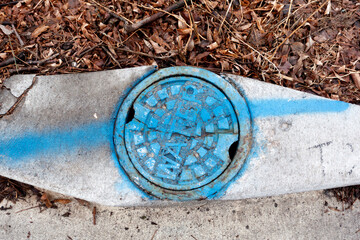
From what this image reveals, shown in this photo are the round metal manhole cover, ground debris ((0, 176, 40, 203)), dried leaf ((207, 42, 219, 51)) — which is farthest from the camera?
ground debris ((0, 176, 40, 203))

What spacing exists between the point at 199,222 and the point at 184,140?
749 mm

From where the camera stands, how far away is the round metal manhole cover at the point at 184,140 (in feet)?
6.59

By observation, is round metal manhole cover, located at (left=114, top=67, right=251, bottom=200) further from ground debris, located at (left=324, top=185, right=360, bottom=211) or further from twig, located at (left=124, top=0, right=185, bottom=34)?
ground debris, located at (left=324, top=185, right=360, bottom=211)

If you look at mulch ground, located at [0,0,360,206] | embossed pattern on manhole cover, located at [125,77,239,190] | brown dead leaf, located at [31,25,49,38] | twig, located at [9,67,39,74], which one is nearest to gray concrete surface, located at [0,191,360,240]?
embossed pattern on manhole cover, located at [125,77,239,190]

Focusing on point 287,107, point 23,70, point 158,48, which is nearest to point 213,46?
point 158,48

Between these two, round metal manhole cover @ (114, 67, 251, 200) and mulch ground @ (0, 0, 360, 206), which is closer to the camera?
round metal manhole cover @ (114, 67, 251, 200)

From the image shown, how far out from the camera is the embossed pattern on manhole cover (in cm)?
201

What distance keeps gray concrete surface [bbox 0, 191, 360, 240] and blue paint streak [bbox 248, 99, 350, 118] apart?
74cm

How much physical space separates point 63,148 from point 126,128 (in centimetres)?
51

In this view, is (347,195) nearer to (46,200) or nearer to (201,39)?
(201,39)

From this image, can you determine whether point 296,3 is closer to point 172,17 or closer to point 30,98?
point 172,17

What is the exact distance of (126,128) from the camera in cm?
205

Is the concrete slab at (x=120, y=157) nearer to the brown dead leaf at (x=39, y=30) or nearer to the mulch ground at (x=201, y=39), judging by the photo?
the mulch ground at (x=201, y=39)

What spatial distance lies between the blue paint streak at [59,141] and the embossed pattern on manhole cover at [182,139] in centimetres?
22
